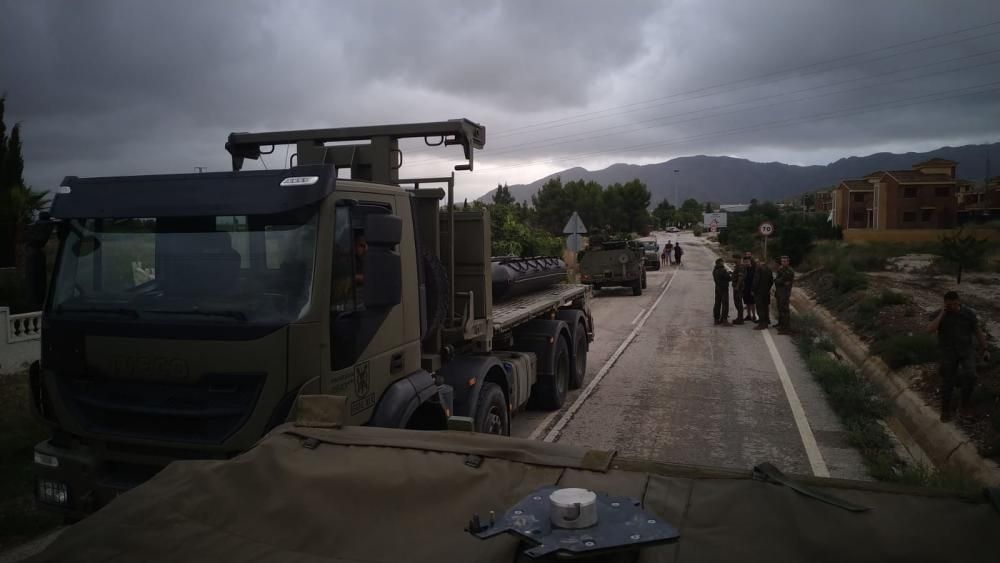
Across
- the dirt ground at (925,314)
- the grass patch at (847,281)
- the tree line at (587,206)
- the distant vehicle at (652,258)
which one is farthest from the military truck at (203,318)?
the tree line at (587,206)

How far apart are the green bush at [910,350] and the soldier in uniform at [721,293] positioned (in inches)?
252

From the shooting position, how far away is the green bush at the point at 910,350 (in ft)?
35.4

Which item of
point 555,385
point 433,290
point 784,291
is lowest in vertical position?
point 555,385

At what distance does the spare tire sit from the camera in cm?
569

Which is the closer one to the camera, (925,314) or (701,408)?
(701,408)

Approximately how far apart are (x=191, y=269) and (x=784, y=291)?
48.4 ft

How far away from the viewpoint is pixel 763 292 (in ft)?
58.1

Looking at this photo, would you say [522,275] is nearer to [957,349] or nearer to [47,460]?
[957,349]

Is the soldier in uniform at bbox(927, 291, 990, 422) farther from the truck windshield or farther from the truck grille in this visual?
the truck grille

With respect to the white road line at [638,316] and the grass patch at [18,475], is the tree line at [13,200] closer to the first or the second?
the grass patch at [18,475]

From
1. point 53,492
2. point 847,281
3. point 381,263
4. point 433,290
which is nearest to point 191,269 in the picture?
point 381,263

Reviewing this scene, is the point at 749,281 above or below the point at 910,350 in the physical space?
above

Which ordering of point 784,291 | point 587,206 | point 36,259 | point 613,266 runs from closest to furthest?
point 36,259, point 784,291, point 613,266, point 587,206

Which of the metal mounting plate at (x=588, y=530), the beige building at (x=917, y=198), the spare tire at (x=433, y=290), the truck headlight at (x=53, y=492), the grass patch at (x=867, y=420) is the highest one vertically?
the beige building at (x=917, y=198)
